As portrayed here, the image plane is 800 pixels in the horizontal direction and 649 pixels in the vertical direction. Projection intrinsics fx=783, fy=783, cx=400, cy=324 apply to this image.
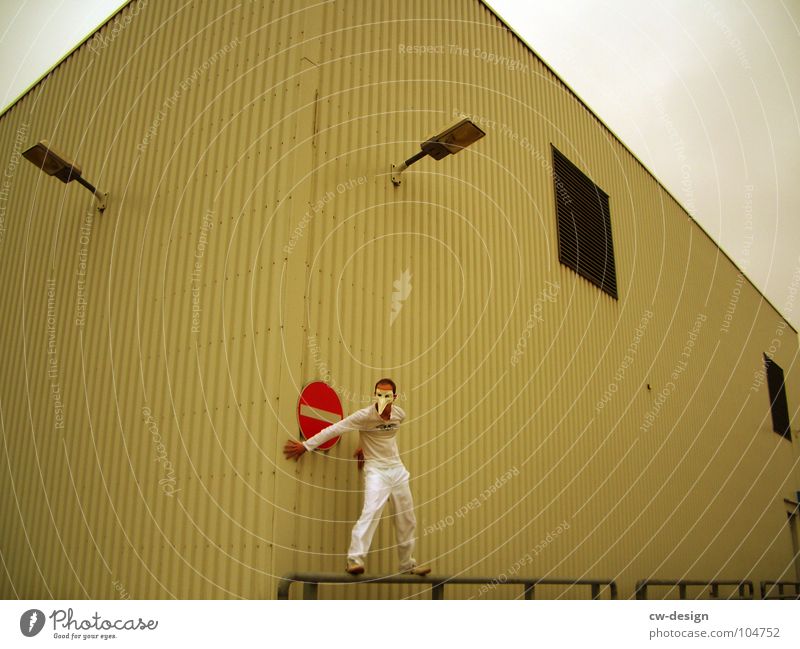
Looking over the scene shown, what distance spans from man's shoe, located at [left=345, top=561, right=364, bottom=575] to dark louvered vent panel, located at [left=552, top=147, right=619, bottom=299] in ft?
19.9

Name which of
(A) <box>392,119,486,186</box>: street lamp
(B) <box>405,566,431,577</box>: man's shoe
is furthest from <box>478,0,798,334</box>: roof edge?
(B) <box>405,566,431,577</box>: man's shoe

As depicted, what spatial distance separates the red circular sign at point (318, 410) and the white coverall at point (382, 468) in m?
0.17

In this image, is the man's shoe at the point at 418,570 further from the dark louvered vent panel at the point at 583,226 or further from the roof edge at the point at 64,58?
the roof edge at the point at 64,58

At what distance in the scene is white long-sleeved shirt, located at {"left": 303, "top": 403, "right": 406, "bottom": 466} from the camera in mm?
6402

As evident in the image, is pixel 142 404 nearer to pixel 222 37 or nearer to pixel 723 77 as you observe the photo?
pixel 222 37

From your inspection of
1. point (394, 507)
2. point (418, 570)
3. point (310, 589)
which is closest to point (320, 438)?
point (394, 507)

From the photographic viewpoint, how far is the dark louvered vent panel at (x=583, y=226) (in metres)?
11.2

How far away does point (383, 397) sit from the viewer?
6375 millimetres

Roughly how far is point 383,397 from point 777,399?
16956 millimetres

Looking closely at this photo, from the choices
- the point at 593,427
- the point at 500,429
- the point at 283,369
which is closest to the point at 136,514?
the point at 283,369

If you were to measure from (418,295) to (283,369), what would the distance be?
2.02 meters

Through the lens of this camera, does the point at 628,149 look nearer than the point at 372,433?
No

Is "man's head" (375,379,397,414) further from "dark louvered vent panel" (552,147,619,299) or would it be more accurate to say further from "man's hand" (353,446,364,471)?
"dark louvered vent panel" (552,147,619,299)

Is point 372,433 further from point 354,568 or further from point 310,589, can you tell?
point 310,589
